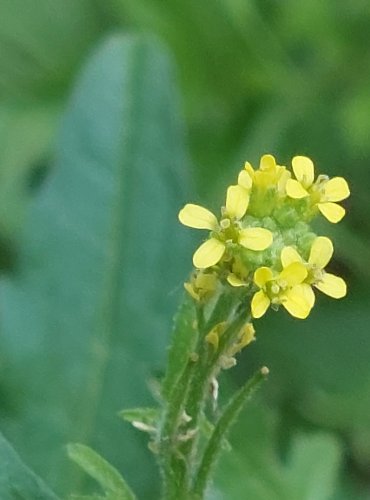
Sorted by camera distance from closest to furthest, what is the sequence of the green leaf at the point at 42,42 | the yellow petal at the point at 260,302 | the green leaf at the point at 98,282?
1. the yellow petal at the point at 260,302
2. the green leaf at the point at 98,282
3. the green leaf at the point at 42,42

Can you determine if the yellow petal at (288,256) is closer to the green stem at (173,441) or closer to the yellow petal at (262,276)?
the yellow petal at (262,276)

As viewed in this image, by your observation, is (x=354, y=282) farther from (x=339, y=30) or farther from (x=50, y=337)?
(x=50, y=337)

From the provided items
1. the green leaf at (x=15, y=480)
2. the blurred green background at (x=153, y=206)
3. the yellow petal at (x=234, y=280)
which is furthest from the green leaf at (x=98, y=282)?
the yellow petal at (x=234, y=280)

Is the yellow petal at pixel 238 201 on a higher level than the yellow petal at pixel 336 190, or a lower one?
lower

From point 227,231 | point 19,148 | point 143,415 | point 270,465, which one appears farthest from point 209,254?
point 19,148

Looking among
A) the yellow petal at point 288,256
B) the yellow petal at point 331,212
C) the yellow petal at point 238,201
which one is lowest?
the yellow petal at point 288,256

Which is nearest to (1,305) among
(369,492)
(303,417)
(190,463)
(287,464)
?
(287,464)

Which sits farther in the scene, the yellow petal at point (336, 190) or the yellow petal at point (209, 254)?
the yellow petal at point (336, 190)
